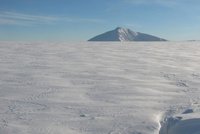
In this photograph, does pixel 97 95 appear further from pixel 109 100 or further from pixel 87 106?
pixel 87 106

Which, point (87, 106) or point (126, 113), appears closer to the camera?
point (126, 113)

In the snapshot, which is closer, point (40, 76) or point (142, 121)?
point (142, 121)

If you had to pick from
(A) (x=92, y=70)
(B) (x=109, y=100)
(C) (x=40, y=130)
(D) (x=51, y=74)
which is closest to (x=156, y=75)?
(A) (x=92, y=70)

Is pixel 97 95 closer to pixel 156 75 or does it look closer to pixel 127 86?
pixel 127 86

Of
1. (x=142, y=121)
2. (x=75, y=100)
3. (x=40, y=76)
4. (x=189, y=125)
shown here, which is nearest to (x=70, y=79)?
(x=40, y=76)

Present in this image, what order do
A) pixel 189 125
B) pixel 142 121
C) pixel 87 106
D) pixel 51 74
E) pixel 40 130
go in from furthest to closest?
pixel 51 74 < pixel 87 106 < pixel 142 121 < pixel 40 130 < pixel 189 125

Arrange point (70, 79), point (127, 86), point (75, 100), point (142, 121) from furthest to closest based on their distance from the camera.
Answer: point (70, 79)
point (127, 86)
point (75, 100)
point (142, 121)

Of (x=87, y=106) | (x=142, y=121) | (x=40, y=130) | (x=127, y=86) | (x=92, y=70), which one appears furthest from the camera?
(x=92, y=70)

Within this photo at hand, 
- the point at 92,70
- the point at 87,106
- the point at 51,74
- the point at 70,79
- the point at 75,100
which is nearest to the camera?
the point at 87,106
